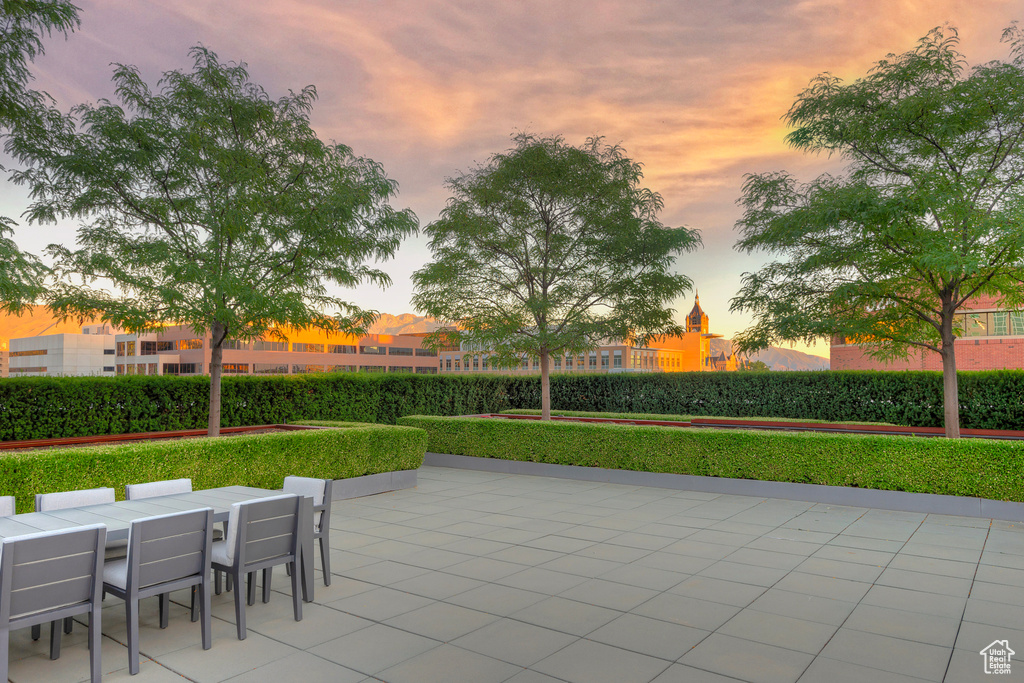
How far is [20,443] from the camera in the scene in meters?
10.2

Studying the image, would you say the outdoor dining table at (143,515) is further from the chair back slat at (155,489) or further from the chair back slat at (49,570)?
the chair back slat at (49,570)

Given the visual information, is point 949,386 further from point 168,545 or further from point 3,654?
point 3,654

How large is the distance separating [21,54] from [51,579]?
7.57 meters

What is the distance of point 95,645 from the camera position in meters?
3.70

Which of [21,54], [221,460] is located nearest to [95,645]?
[221,460]

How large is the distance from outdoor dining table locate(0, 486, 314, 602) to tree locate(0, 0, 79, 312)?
386 cm

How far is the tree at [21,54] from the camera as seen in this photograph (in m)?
7.37

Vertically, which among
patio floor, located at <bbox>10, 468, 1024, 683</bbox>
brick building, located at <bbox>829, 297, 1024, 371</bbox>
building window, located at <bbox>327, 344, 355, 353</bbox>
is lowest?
patio floor, located at <bbox>10, 468, 1024, 683</bbox>

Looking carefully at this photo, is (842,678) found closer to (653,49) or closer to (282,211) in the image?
(282,211)

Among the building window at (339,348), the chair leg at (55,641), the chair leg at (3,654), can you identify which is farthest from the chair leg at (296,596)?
the building window at (339,348)

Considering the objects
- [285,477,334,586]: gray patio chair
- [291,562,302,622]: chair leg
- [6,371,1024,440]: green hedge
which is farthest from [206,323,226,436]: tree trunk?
[291,562,302,622]: chair leg

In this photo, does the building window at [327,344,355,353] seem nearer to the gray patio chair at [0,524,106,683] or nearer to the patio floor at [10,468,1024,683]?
the patio floor at [10,468,1024,683]

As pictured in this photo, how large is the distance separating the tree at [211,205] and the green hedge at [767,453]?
4.19 m

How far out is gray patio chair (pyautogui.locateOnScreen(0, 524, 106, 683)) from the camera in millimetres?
3336
